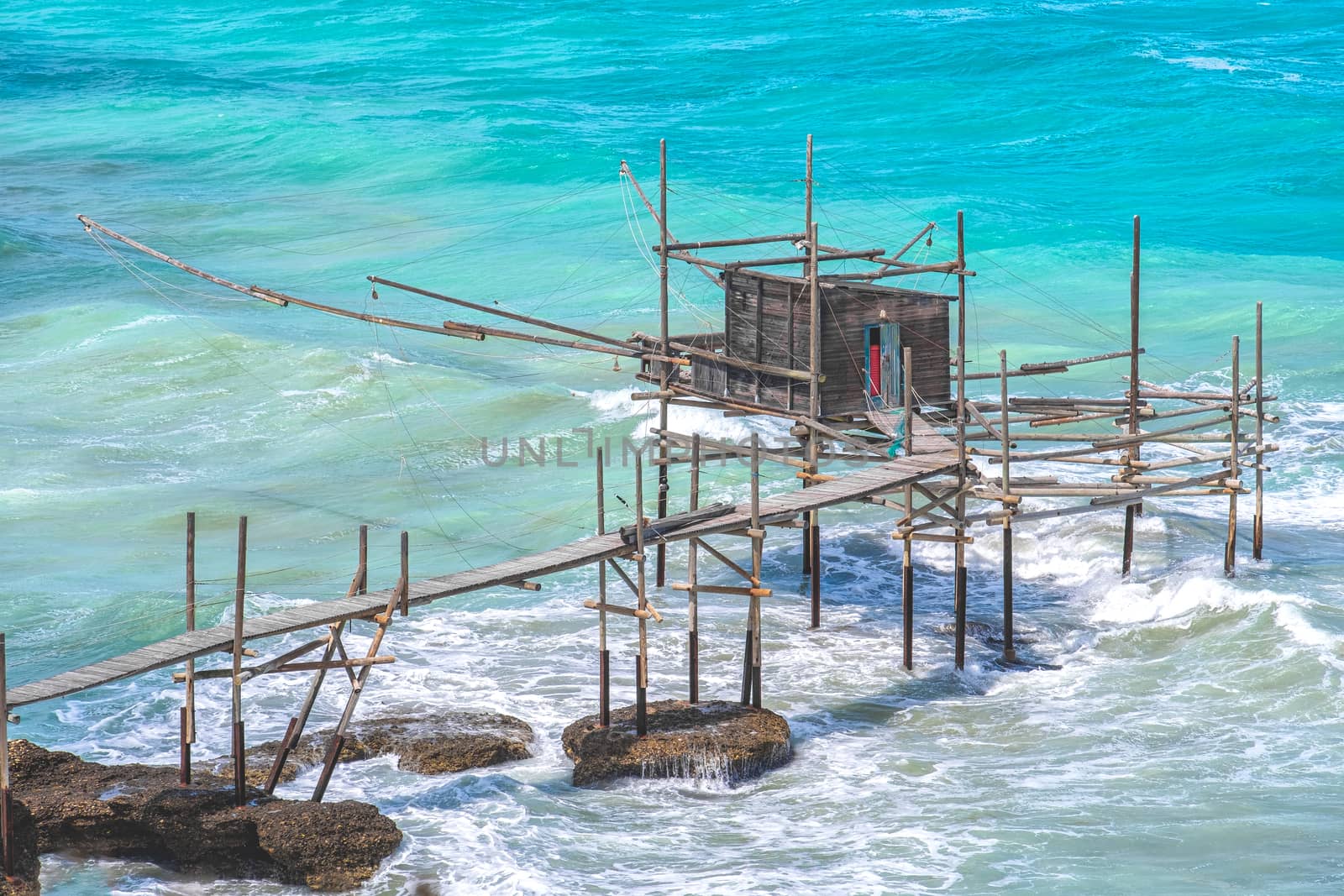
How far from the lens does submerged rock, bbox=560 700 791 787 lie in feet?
60.6

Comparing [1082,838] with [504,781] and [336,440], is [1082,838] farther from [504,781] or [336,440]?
[336,440]

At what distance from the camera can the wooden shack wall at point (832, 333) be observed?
75.9ft

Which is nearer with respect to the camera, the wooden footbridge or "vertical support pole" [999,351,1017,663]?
the wooden footbridge

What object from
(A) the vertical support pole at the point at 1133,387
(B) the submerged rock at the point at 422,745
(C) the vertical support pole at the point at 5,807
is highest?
(A) the vertical support pole at the point at 1133,387

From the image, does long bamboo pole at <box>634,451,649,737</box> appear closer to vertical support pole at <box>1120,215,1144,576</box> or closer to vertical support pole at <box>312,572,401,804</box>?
vertical support pole at <box>312,572,401,804</box>

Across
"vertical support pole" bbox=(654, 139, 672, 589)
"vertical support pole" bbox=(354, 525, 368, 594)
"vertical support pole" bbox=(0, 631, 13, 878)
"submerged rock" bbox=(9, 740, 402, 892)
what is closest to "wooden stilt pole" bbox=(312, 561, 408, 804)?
"submerged rock" bbox=(9, 740, 402, 892)

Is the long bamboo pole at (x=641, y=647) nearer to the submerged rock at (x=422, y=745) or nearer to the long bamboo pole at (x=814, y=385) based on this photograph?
the submerged rock at (x=422, y=745)

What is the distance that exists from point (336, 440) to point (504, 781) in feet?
60.8

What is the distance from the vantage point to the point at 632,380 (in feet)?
132

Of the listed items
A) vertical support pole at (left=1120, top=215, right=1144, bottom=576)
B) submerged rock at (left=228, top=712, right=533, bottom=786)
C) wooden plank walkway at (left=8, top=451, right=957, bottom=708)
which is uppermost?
vertical support pole at (left=1120, top=215, right=1144, bottom=576)

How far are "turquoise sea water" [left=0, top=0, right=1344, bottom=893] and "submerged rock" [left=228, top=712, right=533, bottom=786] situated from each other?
45cm

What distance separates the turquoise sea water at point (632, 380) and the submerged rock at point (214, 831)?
1.39 feet

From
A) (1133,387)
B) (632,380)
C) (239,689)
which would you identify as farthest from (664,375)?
(632,380)

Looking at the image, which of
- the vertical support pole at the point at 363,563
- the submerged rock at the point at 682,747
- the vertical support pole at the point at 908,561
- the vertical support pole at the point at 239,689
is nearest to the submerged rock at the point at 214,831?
the vertical support pole at the point at 239,689
